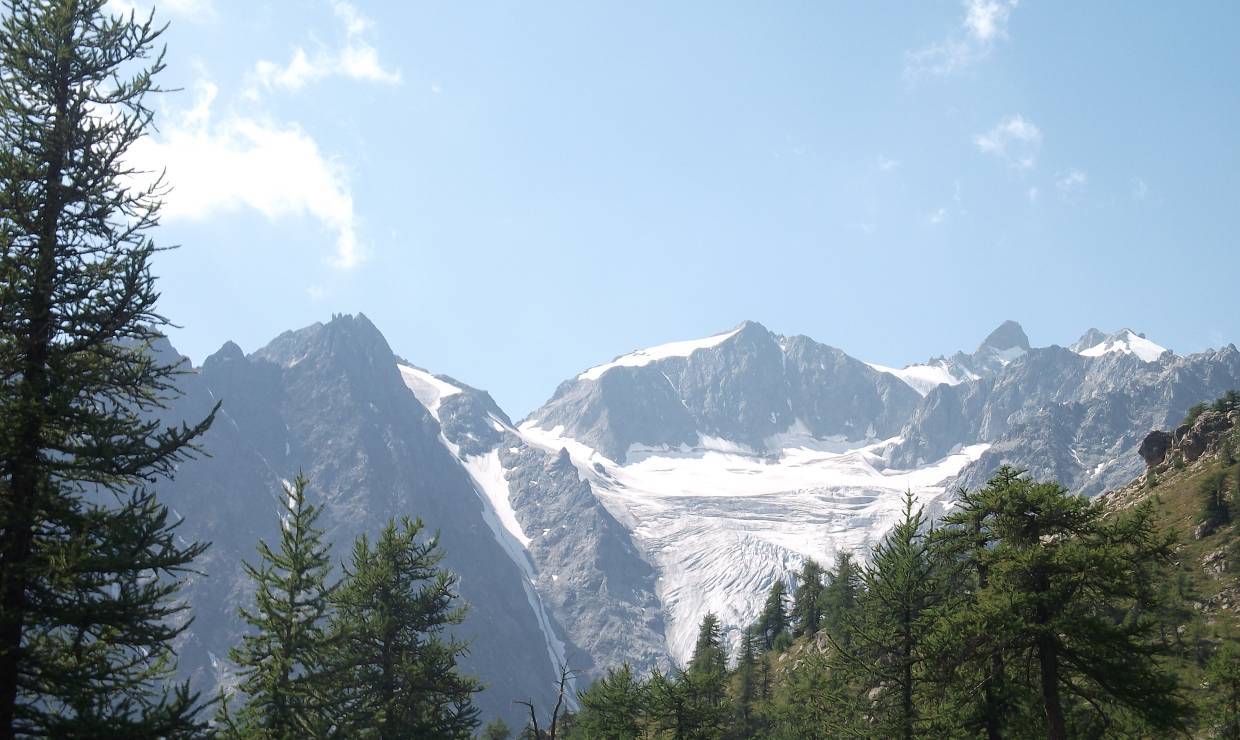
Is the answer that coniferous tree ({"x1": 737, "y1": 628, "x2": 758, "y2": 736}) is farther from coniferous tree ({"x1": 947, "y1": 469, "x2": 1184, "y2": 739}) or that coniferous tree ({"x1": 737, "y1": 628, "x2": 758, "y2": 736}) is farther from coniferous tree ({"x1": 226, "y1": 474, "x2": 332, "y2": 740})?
coniferous tree ({"x1": 947, "y1": 469, "x2": 1184, "y2": 739})

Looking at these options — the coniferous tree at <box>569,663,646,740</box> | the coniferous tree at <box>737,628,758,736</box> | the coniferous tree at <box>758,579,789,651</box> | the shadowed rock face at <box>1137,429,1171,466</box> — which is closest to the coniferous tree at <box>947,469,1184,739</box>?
the coniferous tree at <box>569,663,646,740</box>

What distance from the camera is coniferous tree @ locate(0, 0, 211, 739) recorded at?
41.3 feet

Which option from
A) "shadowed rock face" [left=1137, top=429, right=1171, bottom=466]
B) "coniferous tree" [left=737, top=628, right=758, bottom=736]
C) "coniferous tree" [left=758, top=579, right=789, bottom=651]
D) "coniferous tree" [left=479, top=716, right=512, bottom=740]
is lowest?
"coniferous tree" [left=479, top=716, right=512, bottom=740]

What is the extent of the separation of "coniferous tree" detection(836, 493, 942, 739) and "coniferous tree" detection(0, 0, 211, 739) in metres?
18.1

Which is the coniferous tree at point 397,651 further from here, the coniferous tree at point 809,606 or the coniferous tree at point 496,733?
the coniferous tree at point 809,606

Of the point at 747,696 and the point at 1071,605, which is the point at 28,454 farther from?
the point at 747,696

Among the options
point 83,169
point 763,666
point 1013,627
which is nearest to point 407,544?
point 83,169

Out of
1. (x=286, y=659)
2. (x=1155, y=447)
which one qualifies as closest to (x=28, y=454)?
(x=286, y=659)

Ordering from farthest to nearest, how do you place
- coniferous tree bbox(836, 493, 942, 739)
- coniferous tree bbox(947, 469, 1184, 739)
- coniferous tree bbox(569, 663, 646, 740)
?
coniferous tree bbox(569, 663, 646, 740), coniferous tree bbox(836, 493, 942, 739), coniferous tree bbox(947, 469, 1184, 739)

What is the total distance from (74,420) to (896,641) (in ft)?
70.1

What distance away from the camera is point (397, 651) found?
87.2 ft

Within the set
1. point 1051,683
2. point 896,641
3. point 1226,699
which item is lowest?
point 1226,699

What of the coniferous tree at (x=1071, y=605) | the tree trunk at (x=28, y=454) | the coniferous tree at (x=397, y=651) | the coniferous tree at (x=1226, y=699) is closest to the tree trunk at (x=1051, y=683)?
the coniferous tree at (x=1071, y=605)

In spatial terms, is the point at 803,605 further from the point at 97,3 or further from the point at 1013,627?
the point at 97,3
